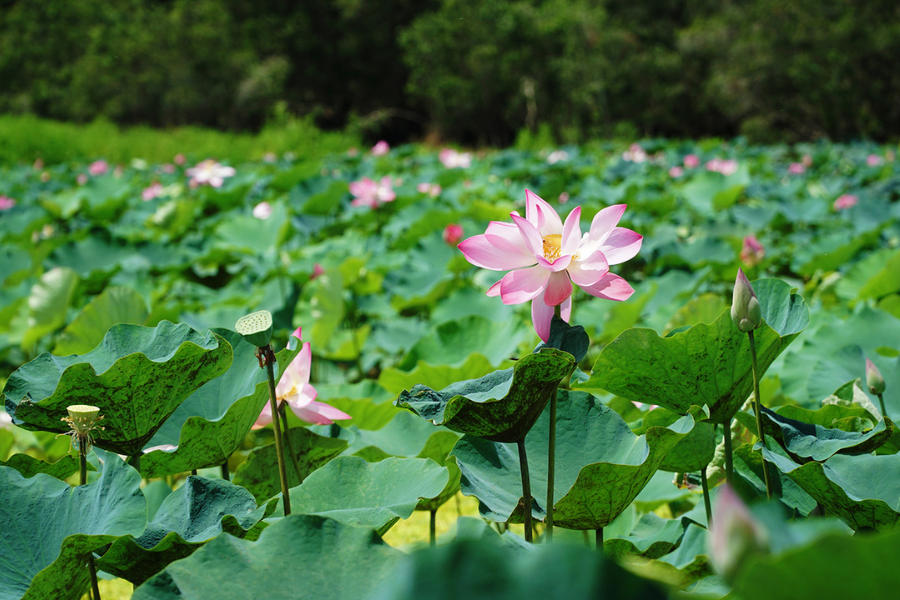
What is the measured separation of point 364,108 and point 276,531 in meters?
21.5

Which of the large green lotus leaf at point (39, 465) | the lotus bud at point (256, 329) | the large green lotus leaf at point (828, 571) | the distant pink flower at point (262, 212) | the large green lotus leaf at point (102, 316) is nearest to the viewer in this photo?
the large green lotus leaf at point (828, 571)

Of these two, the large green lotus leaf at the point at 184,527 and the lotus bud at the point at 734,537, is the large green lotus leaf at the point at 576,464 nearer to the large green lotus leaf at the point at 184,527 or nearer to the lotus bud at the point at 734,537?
the large green lotus leaf at the point at 184,527

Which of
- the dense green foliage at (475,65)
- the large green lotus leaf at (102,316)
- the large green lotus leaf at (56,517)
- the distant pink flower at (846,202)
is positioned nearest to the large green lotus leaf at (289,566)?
the large green lotus leaf at (56,517)

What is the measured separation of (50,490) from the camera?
0.56 metres

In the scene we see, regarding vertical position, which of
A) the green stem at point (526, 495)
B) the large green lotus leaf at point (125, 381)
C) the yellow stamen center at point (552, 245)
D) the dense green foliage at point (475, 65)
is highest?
the yellow stamen center at point (552, 245)

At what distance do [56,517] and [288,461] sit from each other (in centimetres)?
24

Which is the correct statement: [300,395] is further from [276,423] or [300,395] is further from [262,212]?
[262,212]

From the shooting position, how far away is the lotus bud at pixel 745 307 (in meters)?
0.54

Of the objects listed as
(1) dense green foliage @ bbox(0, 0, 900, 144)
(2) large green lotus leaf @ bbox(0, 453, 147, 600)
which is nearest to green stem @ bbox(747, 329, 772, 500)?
(2) large green lotus leaf @ bbox(0, 453, 147, 600)

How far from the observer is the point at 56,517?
0.55 metres

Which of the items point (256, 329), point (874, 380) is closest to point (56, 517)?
point (256, 329)

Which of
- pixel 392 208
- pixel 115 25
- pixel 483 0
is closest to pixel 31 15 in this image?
pixel 115 25

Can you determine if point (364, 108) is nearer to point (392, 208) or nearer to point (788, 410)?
point (392, 208)

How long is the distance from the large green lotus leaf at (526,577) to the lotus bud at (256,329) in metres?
0.29
